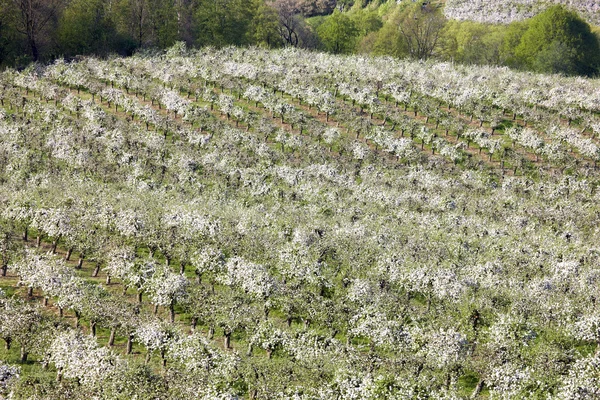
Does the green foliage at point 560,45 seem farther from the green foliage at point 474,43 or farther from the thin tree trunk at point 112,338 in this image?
the thin tree trunk at point 112,338

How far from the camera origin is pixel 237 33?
146 metres

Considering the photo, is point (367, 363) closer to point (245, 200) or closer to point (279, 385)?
point (279, 385)

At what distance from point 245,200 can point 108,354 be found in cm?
3971

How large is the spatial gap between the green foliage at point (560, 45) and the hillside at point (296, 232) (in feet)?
51.2

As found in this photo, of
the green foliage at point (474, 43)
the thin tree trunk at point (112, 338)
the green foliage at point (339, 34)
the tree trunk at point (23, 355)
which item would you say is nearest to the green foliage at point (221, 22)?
the green foliage at point (339, 34)

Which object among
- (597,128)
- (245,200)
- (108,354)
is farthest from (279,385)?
(597,128)

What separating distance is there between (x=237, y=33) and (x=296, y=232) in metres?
96.7

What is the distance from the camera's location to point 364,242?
63.4 m

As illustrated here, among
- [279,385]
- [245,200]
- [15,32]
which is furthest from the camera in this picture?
[15,32]

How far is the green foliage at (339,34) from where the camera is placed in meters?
161

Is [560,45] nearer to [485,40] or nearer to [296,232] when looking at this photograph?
[485,40]

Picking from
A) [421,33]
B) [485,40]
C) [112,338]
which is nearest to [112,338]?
[112,338]

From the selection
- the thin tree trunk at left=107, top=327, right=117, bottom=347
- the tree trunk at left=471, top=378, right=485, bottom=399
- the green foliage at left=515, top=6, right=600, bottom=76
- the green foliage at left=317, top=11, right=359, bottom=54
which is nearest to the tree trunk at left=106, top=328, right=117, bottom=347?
the thin tree trunk at left=107, top=327, right=117, bottom=347

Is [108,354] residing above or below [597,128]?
below
